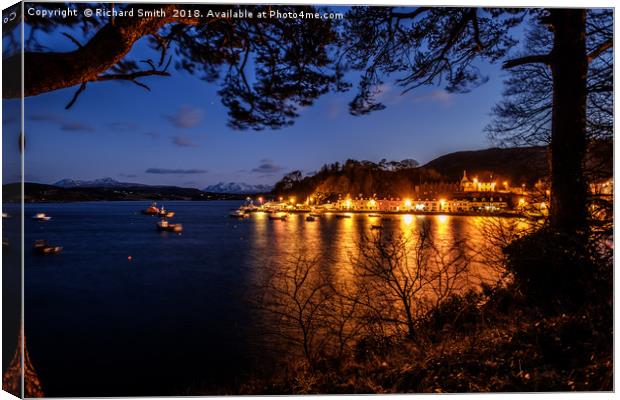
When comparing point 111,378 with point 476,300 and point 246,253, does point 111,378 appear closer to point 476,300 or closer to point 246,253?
point 476,300

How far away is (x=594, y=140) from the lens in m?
2.90

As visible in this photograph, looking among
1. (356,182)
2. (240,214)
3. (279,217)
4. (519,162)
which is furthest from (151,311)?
(240,214)

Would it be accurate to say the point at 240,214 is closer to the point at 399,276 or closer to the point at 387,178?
the point at 387,178

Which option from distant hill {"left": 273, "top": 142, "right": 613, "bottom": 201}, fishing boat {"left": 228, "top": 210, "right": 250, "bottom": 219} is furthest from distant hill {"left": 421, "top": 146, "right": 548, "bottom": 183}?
fishing boat {"left": 228, "top": 210, "right": 250, "bottom": 219}

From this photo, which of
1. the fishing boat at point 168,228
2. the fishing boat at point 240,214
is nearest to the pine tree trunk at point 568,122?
the fishing boat at point 168,228

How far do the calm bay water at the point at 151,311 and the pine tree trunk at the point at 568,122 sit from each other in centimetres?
108

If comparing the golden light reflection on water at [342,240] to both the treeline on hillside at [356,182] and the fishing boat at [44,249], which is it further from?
the fishing boat at [44,249]

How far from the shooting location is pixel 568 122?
Result: 120 inches

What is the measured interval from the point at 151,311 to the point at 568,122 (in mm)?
10914

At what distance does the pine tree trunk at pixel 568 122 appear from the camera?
9.70 ft

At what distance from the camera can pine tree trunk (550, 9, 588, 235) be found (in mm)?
2955

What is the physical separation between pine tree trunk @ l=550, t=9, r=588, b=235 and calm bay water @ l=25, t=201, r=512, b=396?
3.54 feet

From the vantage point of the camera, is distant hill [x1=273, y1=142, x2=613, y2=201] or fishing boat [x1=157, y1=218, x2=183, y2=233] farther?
fishing boat [x1=157, y1=218, x2=183, y2=233]

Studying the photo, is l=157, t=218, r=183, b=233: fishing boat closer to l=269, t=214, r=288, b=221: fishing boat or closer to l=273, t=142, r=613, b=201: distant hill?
l=269, t=214, r=288, b=221: fishing boat
